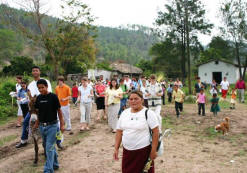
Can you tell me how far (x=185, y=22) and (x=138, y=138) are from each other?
22.7 meters

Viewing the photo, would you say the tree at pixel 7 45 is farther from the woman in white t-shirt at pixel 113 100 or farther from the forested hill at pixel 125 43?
the woman in white t-shirt at pixel 113 100

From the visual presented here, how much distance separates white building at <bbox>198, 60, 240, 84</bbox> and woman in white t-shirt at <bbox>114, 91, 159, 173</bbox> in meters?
35.2

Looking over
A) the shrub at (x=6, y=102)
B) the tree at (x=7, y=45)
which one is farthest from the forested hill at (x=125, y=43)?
the shrub at (x=6, y=102)

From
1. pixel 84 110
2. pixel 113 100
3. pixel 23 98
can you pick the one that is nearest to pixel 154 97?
pixel 113 100

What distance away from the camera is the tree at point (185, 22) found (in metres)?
23.4

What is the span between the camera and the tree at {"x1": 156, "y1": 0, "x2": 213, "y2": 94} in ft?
76.7

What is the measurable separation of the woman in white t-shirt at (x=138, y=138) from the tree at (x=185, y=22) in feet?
62.5

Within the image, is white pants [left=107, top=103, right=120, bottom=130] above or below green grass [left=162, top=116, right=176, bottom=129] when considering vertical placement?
above

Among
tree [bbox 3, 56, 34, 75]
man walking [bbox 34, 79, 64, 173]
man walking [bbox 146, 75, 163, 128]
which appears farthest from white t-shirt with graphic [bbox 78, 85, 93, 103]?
tree [bbox 3, 56, 34, 75]

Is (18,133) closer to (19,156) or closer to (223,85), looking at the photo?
(19,156)

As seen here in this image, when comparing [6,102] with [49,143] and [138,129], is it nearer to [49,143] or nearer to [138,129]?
[49,143]

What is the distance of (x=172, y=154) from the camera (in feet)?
18.5

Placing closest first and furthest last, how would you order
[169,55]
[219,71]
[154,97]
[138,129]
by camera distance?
[138,129] < [154,97] < [169,55] < [219,71]

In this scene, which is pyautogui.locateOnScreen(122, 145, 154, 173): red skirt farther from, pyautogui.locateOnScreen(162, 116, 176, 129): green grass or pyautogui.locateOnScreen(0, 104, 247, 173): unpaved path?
pyautogui.locateOnScreen(162, 116, 176, 129): green grass
